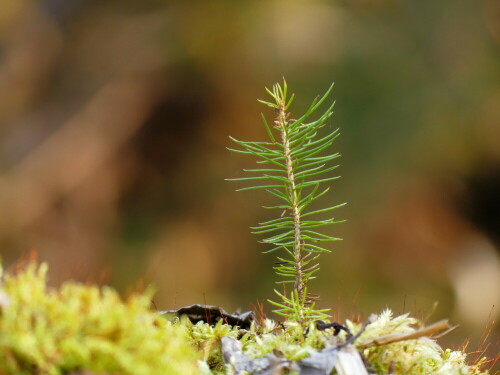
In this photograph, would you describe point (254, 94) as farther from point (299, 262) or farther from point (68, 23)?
point (299, 262)

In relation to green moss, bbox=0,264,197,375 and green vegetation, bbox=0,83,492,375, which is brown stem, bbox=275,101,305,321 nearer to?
green vegetation, bbox=0,83,492,375

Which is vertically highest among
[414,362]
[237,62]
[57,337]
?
[237,62]

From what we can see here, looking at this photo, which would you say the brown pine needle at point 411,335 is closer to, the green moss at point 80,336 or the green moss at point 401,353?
the green moss at point 401,353

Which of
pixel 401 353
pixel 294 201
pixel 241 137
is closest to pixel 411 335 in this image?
pixel 401 353

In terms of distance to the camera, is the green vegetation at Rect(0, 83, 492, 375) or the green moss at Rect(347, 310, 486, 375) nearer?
the green vegetation at Rect(0, 83, 492, 375)

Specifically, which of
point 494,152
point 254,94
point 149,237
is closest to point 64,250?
point 149,237

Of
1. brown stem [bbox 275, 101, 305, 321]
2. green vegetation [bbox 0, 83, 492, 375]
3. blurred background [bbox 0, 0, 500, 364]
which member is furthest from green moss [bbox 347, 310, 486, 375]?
blurred background [bbox 0, 0, 500, 364]
